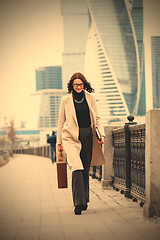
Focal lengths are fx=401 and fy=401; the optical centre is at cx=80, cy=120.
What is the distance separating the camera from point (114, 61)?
15175cm

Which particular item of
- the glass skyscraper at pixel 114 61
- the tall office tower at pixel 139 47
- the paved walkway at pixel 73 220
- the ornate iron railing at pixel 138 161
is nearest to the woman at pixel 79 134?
the paved walkway at pixel 73 220

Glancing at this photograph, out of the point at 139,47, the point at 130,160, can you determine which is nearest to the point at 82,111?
the point at 130,160

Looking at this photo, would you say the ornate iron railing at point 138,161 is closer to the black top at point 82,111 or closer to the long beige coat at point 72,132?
the long beige coat at point 72,132

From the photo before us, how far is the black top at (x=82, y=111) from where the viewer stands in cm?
556

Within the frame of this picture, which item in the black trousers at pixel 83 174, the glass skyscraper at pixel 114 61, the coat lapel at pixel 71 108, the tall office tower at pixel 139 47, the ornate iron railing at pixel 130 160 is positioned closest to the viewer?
the black trousers at pixel 83 174

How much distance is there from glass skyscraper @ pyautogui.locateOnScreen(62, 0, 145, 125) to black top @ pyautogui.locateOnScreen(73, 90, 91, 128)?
462 feet

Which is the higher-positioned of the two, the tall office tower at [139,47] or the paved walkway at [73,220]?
the tall office tower at [139,47]

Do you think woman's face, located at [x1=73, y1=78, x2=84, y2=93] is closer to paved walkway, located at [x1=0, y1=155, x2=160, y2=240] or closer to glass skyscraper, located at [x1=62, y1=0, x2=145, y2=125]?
paved walkway, located at [x1=0, y1=155, x2=160, y2=240]

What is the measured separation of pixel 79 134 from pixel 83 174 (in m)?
0.58

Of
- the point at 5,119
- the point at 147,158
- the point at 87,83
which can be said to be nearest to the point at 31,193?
the point at 87,83

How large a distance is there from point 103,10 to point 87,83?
165948 mm

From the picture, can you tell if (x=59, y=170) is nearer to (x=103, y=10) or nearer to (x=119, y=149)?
(x=119, y=149)

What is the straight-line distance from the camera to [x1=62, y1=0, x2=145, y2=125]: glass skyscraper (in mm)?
149163

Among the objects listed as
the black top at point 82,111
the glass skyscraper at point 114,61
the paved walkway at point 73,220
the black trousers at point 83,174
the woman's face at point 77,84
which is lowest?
the paved walkway at point 73,220
